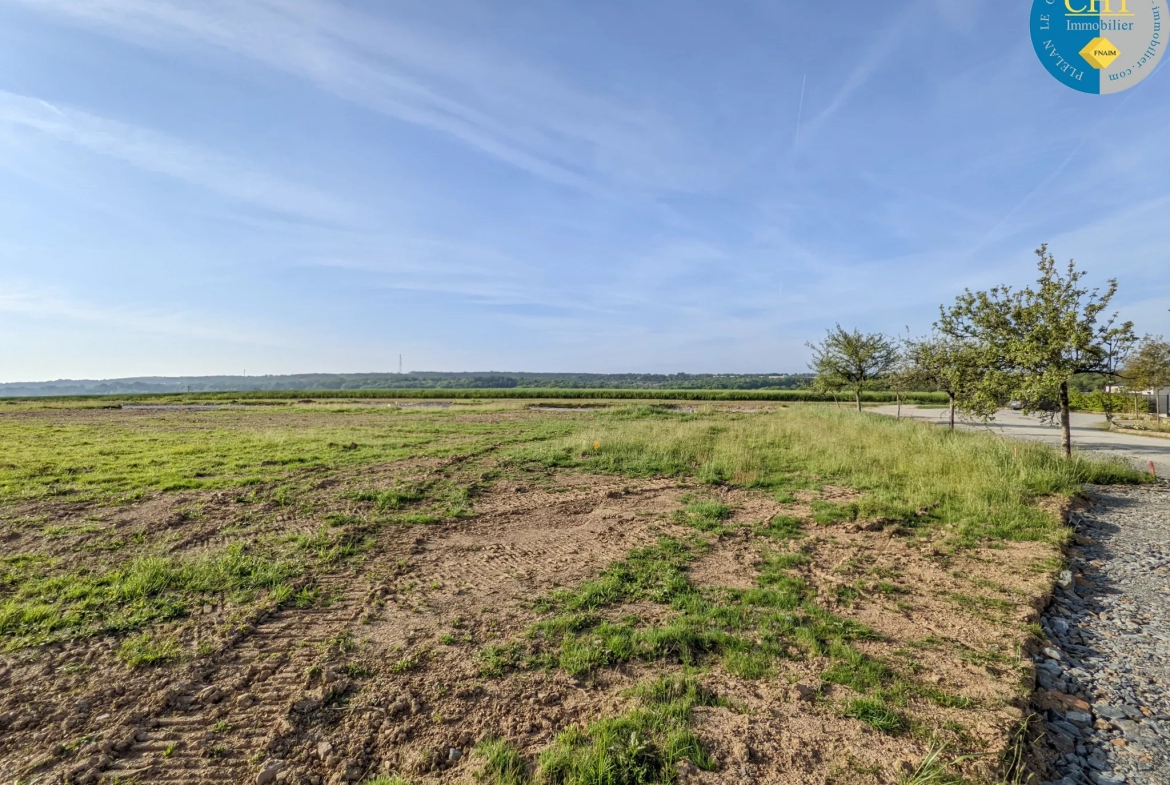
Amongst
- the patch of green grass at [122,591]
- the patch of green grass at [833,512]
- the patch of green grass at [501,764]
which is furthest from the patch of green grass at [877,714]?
the patch of green grass at [122,591]

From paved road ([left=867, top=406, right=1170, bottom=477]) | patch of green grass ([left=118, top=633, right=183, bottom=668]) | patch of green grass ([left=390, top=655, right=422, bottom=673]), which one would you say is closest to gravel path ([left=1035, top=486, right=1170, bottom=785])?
patch of green grass ([left=390, top=655, right=422, bottom=673])

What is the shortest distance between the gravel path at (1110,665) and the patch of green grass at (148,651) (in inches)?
291

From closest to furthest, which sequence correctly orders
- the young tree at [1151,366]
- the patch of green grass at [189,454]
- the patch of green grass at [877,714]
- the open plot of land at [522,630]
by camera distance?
the open plot of land at [522,630] < the patch of green grass at [877,714] < the patch of green grass at [189,454] < the young tree at [1151,366]

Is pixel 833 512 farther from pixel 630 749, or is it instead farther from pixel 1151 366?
pixel 1151 366

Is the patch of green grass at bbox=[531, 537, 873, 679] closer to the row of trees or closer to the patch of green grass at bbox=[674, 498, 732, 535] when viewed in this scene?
the patch of green grass at bbox=[674, 498, 732, 535]

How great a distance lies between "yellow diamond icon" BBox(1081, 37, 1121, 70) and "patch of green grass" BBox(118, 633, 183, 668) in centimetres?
2193

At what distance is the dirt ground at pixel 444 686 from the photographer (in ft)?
11.0

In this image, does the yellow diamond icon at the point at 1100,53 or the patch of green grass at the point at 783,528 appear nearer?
the patch of green grass at the point at 783,528

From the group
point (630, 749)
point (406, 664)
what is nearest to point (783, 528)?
point (630, 749)

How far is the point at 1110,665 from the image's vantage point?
14.9 feet

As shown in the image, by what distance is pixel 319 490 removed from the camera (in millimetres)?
11109

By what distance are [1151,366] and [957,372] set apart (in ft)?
63.3

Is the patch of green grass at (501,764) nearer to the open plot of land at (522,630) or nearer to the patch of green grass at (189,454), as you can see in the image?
the open plot of land at (522,630)

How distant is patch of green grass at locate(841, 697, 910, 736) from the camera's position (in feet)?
11.8
